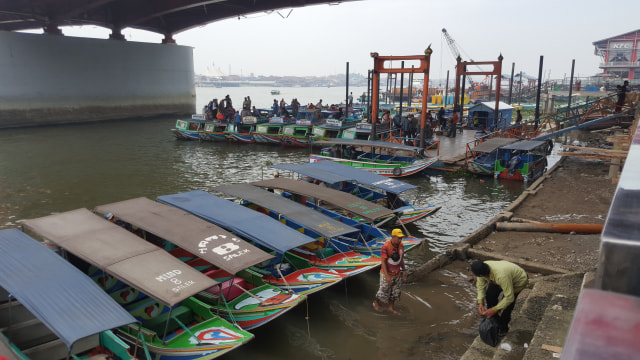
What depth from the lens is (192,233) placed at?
838 centimetres

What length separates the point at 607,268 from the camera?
1461mm

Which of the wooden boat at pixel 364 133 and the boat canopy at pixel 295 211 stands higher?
the wooden boat at pixel 364 133

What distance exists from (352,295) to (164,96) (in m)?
47.6

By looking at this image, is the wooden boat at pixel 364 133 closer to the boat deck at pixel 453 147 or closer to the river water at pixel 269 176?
the boat deck at pixel 453 147

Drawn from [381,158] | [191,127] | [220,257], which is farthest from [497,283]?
[191,127]

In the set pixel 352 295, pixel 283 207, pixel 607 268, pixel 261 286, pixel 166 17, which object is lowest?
pixel 352 295

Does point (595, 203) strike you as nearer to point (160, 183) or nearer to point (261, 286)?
point (261, 286)

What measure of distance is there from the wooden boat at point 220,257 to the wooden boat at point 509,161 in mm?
13618

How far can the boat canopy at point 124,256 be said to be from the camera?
646 centimetres

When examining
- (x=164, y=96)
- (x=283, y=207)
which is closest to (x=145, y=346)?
(x=283, y=207)

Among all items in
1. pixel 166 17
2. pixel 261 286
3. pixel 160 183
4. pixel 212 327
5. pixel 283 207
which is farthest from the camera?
pixel 166 17

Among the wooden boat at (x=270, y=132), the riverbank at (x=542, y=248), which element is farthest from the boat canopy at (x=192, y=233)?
the wooden boat at (x=270, y=132)

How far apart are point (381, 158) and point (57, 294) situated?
1684cm

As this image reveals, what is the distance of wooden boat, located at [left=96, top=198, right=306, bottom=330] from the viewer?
7.42 meters
